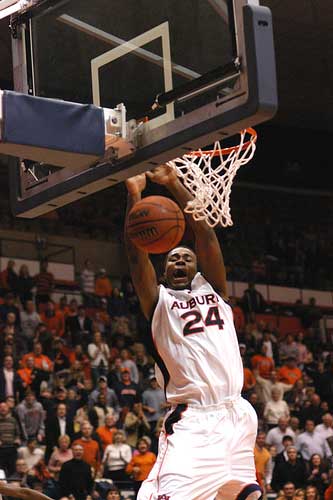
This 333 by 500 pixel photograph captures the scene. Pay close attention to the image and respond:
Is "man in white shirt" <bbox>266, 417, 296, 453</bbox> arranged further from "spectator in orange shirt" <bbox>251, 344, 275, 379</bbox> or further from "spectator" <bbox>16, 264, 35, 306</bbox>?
"spectator" <bbox>16, 264, 35, 306</bbox>

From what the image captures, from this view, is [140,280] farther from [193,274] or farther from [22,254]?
[22,254]

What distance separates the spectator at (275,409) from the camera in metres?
14.4

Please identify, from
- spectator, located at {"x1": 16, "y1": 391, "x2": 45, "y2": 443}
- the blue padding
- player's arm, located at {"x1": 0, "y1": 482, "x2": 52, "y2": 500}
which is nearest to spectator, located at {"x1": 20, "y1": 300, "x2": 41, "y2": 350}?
spectator, located at {"x1": 16, "y1": 391, "x2": 45, "y2": 443}

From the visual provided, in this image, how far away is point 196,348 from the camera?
6066 mm

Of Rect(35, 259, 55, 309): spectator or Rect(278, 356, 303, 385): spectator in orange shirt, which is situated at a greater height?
Rect(35, 259, 55, 309): spectator

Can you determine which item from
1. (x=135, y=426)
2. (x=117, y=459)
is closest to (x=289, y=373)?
(x=135, y=426)

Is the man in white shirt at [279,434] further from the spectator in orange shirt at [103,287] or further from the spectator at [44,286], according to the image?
the spectator in orange shirt at [103,287]

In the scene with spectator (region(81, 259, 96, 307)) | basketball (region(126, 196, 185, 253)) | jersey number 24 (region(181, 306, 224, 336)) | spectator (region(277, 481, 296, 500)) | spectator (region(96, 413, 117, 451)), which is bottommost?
spectator (region(277, 481, 296, 500))

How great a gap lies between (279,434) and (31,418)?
10.8 ft

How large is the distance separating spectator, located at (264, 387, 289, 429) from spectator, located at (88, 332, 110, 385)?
225 centimetres

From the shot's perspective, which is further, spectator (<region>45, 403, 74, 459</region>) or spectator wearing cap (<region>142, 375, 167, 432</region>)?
spectator wearing cap (<region>142, 375, 167, 432</region>)

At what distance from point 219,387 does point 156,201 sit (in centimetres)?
114

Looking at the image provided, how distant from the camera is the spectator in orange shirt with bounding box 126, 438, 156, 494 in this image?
1189cm

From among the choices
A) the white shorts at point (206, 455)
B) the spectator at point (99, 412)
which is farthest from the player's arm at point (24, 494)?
the spectator at point (99, 412)
